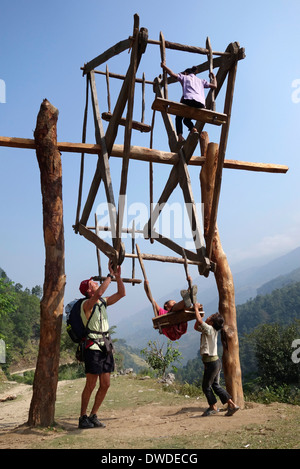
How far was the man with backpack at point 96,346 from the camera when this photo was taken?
5.20 m

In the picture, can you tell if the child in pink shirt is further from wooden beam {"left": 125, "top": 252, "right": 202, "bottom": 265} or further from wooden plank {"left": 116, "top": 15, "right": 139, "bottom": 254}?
wooden beam {"left": 125, "top": 252, "right": 202, "bottom": 265}

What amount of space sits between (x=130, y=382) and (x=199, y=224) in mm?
6584

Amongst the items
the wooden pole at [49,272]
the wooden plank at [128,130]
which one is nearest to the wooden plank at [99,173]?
the wooden plank at [128,130]

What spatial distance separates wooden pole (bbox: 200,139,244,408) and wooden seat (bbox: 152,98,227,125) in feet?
6.49

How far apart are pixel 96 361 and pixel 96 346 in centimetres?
19

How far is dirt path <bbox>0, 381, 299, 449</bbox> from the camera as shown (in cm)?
469

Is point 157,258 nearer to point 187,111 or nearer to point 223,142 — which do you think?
point 223,142

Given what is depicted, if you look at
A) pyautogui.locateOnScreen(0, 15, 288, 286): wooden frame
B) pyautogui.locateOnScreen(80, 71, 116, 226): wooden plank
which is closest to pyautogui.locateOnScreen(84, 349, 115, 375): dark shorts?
pyautogui.locateOnScreen(0, 15, 288, 286): wooden frame

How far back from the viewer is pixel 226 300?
24.3 feet

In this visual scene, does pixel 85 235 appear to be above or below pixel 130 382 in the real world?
above

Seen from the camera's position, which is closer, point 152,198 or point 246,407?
point 246,407

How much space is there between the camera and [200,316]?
5.39 m
